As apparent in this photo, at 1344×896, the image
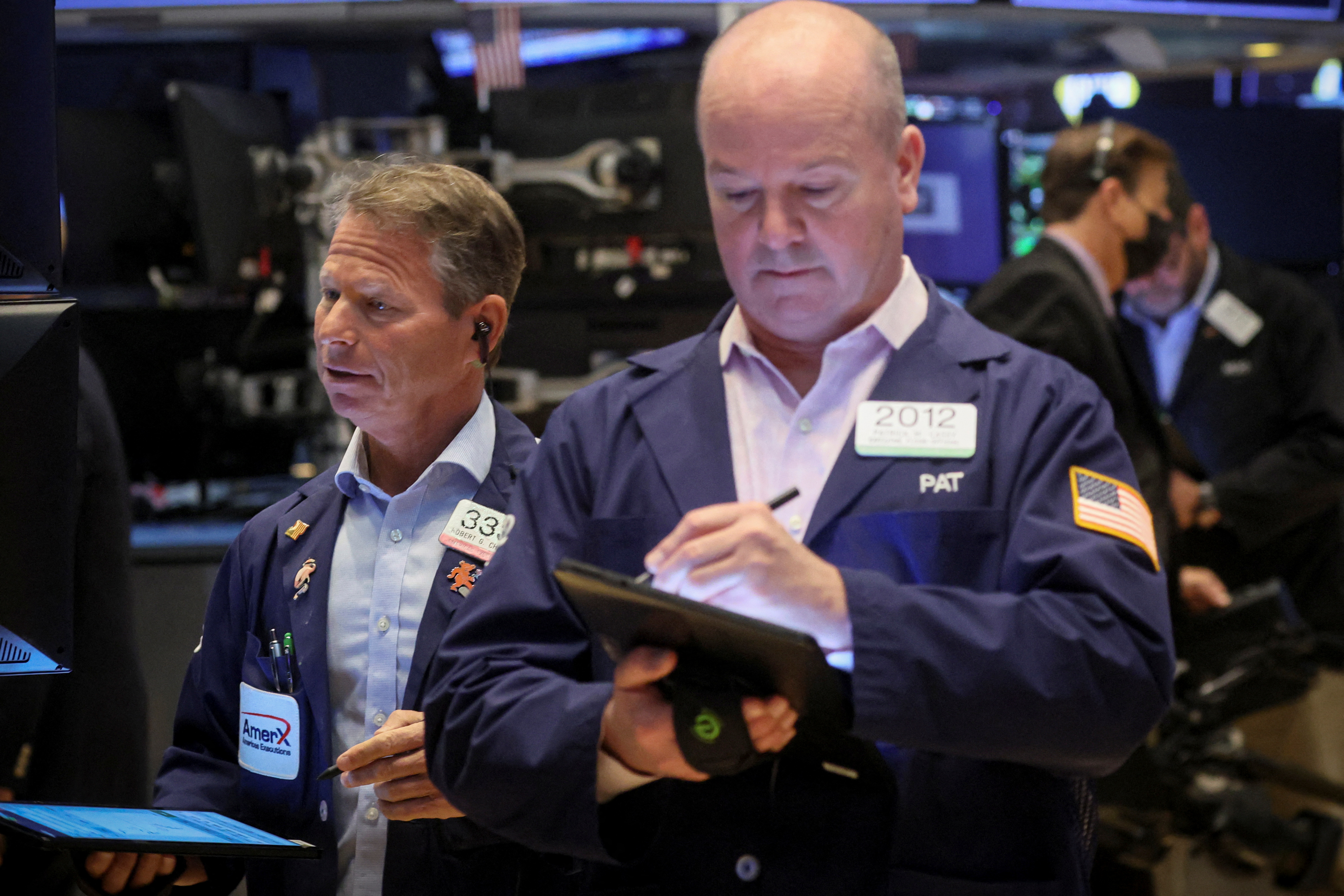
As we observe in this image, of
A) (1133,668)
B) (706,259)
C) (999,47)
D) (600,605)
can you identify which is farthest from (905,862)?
(999,47)

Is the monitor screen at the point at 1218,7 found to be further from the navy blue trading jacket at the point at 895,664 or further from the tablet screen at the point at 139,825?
the tablet screen at the point at 139,825

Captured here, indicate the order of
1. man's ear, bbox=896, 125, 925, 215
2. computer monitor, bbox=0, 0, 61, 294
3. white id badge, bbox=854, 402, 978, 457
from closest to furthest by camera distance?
1. white id badge, bbox=854, 402, 978, 457
2. man's ear, bbox=896, 125, 925, 215
3. computer monitor, bbox=0, 0, 61, 294

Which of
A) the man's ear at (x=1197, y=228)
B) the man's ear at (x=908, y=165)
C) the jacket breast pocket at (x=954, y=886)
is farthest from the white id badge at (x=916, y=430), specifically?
the man's ear at (x=1197, y=228)

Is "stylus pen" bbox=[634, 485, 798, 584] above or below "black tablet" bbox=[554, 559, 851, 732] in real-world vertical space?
above

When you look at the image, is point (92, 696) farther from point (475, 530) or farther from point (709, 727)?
point (709, 727)

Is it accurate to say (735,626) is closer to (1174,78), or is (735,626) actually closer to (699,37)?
(699,37)

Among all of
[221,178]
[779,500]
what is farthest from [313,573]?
[221,178]

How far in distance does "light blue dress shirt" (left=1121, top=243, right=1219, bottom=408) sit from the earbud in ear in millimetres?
2978

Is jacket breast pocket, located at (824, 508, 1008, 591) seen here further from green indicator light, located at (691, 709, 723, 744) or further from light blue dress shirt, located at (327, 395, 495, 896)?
light blue dress shirt, located at (327, 395, 495, 896)

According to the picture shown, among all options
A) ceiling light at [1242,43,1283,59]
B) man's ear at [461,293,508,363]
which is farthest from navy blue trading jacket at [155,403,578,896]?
ceiling light at [1242,43,1283,59]

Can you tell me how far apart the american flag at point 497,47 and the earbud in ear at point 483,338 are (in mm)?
1667

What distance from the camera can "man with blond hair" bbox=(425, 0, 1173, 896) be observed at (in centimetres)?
104

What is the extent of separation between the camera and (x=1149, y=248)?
3.24 meters

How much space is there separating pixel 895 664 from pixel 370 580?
0.72 meters
